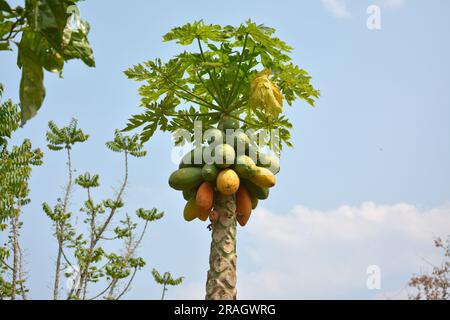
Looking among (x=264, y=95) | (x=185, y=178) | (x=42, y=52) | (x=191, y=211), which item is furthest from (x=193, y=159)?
(x=42, y=52)

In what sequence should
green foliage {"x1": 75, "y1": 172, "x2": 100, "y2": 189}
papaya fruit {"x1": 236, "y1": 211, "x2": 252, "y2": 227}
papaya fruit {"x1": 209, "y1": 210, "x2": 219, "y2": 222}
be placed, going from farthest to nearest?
1. green foliage {"x1": 75, "y1": 172, "x2": 100, "y2": 189}
2. papaya fruit {"x1": 236, "y1": 211, "x2": 252, "y2": 227}
3. papaya fruit {"x1": 209, "y1": 210, "x2": 219, "y2": 222}

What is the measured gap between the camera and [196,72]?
4668 millimetres

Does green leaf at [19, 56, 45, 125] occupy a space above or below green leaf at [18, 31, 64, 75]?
below

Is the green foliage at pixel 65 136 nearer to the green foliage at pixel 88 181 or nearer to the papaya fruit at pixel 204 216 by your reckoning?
the green foliage at pixel 88 181

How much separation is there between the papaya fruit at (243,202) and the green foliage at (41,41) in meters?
2.48

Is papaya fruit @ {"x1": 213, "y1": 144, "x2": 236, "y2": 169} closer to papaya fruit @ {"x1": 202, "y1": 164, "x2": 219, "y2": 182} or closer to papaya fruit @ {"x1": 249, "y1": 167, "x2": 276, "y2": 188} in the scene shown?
papaya fruit @ {"x1": 202, "y1": 164, "x2": 219, "y2": 182}

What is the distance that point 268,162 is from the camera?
13.5 feet

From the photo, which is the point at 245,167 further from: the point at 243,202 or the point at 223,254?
the point at 223,254

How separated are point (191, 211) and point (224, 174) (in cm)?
45

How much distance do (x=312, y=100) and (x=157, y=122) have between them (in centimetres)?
145

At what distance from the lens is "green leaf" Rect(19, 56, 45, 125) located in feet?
5.42

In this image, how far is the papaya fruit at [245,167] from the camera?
12.6 feet

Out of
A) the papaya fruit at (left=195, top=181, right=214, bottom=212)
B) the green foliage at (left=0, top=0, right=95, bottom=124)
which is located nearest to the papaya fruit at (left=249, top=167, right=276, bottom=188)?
the papaya fruit at (left=195, top=181, right=214, bottom=212)
